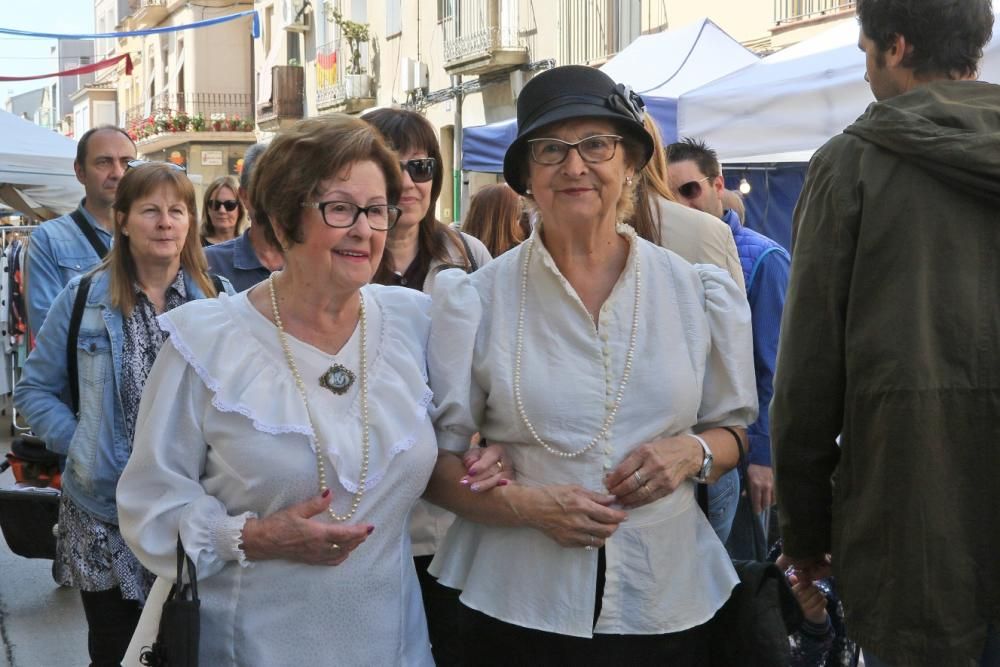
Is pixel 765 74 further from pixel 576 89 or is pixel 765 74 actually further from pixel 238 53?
pixel 238 53

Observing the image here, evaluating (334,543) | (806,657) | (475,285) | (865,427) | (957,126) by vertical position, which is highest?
(957,126)

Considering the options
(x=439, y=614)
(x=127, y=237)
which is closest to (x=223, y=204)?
(x=127, y=237)

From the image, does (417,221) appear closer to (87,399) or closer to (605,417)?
(87,399)

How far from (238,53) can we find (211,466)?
38083 mm

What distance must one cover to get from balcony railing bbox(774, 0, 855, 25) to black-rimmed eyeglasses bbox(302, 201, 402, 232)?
37.9 feet

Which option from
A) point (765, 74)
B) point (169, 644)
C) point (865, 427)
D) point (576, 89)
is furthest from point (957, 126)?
point (765, 74)

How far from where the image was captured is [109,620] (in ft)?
12.0

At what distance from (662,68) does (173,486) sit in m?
7.31

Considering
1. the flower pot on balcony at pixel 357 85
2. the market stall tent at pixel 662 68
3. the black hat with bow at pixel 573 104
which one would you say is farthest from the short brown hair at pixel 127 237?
the flower pot on balcony at pixel 357 85

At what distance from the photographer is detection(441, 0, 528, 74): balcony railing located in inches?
820

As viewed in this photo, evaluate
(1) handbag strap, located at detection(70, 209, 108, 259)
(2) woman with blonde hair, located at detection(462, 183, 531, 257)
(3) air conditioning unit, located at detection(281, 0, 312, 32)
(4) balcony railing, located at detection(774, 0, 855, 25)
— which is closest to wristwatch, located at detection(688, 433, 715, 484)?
(2) woman with blonde hair, located at detection(462, 183, 531, 257)

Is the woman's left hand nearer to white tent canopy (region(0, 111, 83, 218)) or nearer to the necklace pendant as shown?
the necklace pendant

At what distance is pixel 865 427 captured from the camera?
2.26 meters

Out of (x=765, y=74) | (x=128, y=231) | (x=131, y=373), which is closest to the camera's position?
(x=131, y=373)
